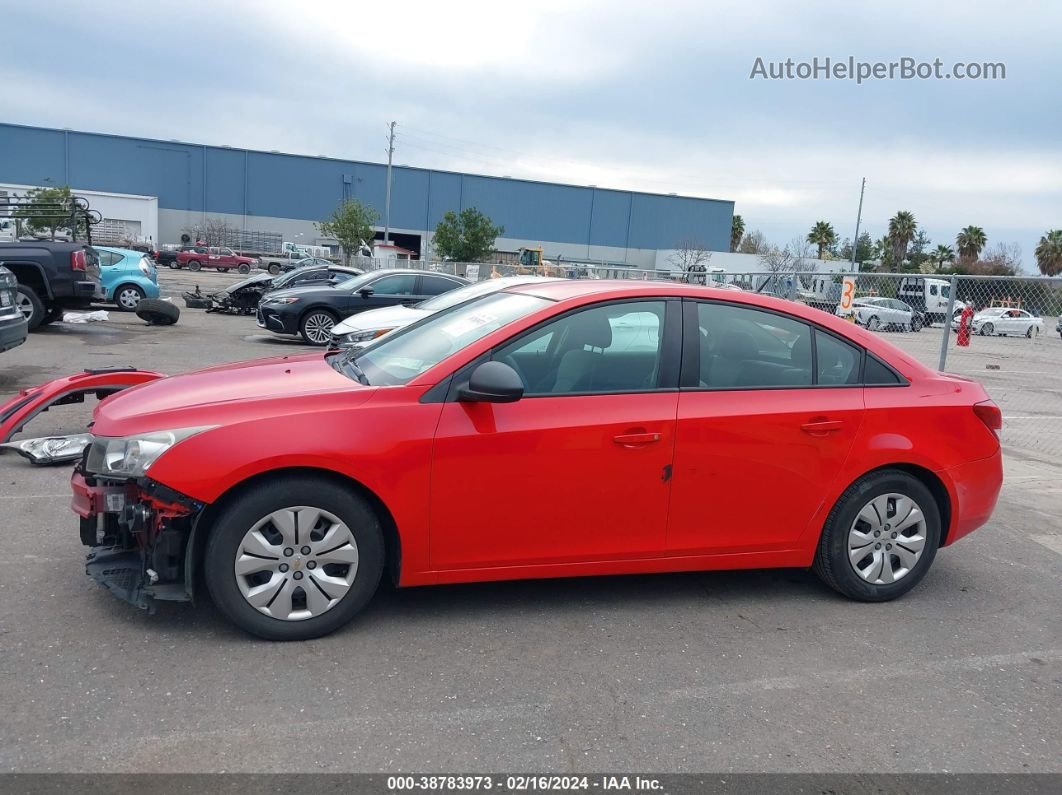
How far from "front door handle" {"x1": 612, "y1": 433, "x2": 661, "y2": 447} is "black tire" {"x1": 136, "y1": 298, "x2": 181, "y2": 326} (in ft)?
49.2

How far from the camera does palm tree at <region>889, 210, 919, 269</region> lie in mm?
72250

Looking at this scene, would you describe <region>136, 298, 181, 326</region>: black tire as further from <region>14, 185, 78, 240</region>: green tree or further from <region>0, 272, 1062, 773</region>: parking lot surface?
<region>0, 272, 1062, 773</region>: parking lot surface

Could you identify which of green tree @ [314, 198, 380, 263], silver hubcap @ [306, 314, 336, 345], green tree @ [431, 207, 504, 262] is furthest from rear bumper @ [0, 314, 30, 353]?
green tree @ [314, 198, 380, 263]

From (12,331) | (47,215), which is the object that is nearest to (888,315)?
(12,331)

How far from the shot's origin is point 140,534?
373 cm

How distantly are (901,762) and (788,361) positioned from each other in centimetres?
204

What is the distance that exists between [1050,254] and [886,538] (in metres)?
66.2

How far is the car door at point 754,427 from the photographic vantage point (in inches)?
166

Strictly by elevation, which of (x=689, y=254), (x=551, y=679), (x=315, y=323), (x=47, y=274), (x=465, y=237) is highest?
(x=689, y=254)

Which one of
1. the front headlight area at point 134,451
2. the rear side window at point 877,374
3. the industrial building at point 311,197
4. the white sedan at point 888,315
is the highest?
the industrial building at point 311,197

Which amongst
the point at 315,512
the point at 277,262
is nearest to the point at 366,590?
the point at 315,512

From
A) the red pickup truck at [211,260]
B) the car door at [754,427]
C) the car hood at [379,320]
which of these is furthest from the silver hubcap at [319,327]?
the red pickup truck at [211,260]

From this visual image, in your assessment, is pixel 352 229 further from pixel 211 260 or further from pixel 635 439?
pixel 635 439

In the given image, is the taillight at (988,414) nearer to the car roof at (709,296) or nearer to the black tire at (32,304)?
the car roof at (709,296)
